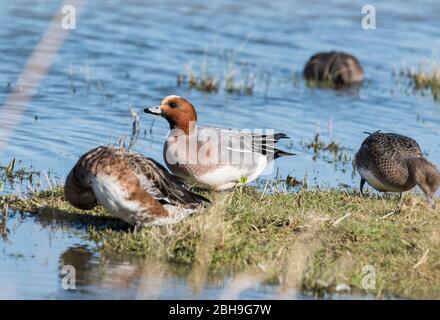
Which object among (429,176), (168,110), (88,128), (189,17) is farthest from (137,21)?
(429,176)

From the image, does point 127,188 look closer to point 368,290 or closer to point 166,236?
point 166,236

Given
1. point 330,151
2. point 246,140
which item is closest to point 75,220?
point 246,140

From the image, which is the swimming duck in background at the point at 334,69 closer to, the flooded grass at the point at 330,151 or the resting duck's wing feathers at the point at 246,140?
the flooded grass at the point at 330,151

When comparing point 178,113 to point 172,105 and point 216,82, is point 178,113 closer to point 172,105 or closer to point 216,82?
point 172,105

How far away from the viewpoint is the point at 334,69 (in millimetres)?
13406

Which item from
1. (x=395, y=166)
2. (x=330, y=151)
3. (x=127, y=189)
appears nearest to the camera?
(x=127, y=189)

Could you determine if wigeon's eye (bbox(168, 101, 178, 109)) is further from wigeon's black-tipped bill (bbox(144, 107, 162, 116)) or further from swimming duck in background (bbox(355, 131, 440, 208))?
swimming duck in background (bbox(355, 131, 440, 208))

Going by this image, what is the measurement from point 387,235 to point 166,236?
62.1 inches

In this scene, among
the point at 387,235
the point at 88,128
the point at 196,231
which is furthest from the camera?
the point at 88,128

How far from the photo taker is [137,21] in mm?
15648

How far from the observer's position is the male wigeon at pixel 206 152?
7.26 meters

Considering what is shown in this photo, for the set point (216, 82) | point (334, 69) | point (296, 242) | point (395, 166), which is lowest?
point (296, 242)

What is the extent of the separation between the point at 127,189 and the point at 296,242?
3.75 feet

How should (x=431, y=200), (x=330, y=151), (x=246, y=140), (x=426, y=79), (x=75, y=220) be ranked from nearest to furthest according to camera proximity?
(x=75, y=220)
(x=431, y=200)
(x=246, y=140)
(x=330, y=151)
(x=426, y=79)
